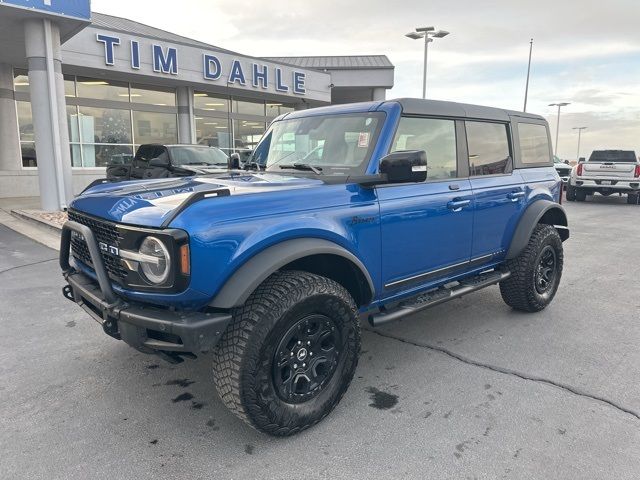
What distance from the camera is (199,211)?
2.41 meters

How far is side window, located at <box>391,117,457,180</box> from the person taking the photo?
11.6ft

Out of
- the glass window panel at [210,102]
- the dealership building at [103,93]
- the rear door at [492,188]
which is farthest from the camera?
the glass window panel at [210,102]

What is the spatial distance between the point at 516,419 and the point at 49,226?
30.1ft

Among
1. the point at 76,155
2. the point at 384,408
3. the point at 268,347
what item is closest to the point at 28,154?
the point at 76,155

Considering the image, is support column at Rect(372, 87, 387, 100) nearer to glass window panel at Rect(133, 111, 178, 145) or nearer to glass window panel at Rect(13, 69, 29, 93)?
glass window panel at Rect(133, 111, 178, 145)

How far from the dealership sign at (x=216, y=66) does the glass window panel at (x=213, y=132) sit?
2.62 m

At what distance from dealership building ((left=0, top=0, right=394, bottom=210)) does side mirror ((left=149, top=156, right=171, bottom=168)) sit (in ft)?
8.51

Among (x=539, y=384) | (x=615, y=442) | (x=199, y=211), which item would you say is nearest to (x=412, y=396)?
(x=539, y=384)

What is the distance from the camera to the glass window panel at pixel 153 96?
17703 mm

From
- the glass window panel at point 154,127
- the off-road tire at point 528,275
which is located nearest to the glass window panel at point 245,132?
Answer: the glass window panel at point 154,127

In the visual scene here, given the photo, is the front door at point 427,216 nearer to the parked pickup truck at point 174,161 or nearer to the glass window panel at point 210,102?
the parked pickup truck at point 174,161

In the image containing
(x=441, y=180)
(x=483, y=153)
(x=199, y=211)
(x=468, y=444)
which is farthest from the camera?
(x=483, y=153)

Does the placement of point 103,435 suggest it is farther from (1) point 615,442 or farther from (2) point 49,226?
(2) point 49,226

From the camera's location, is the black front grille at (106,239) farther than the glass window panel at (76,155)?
No
